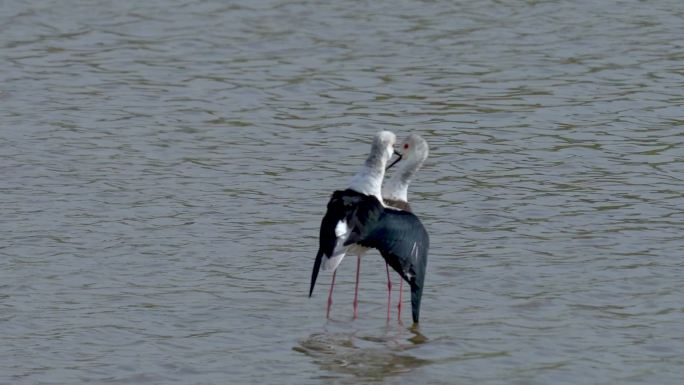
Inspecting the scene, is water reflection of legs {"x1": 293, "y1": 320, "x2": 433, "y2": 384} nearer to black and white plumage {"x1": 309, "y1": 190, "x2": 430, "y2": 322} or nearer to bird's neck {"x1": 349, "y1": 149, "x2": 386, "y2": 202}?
black and white plumage {"x1": 309, "y1": 190, "x2": 430, "y2": 322}

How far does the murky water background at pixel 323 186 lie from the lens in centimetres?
1036

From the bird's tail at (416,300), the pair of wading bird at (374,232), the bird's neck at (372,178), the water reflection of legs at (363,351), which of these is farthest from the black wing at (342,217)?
the bird's tail at (416,300)

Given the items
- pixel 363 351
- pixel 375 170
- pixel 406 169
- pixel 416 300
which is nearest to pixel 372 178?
pixel 375 170

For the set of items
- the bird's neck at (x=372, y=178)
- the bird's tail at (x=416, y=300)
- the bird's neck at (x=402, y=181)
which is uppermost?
the bird's neck at (x=372, y=178)

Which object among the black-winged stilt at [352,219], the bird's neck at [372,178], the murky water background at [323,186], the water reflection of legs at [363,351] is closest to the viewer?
the water reflection of legs at [363,351]

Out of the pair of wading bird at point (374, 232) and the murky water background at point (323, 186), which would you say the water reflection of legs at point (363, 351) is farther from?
the pair of wading bird at point (374, 232)

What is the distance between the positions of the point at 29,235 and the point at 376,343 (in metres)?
3.65

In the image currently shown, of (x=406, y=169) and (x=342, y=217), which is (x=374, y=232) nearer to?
(x=342, y=217)

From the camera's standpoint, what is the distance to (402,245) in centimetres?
1088

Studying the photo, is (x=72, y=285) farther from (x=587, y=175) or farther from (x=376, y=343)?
(x=587, y=175)

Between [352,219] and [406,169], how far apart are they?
151 cm

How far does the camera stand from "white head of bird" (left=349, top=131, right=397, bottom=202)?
11.3 metres

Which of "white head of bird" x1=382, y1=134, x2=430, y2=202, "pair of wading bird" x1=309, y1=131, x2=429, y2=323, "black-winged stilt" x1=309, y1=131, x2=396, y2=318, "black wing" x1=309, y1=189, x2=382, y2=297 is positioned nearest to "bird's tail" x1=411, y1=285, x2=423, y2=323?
"pair of wading bird" x1=309, y1=131, x2=429, y2=323

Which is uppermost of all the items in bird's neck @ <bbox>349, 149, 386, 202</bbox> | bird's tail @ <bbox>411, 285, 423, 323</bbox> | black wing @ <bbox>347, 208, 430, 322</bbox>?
bird's neck @ <bbox>349, 149, 386, 202</bbox>
